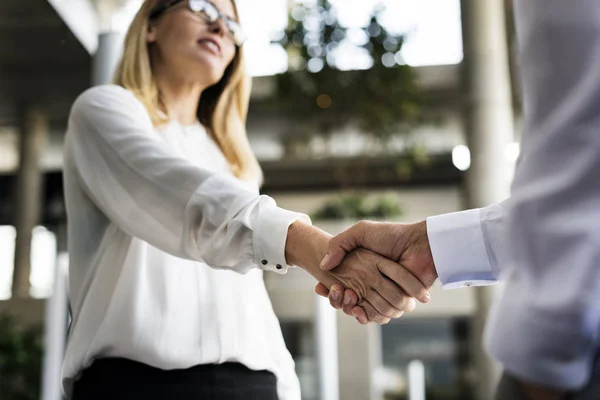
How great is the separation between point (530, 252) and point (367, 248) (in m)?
0.65

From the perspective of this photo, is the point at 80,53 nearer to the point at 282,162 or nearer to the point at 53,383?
the point at 53,383

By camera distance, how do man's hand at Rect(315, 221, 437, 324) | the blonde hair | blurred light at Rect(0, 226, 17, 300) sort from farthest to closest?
blurred light at Rect(0, 226, 17, 300) < the blonde hair < man's hand at Rect(315, 221, 437, 324)

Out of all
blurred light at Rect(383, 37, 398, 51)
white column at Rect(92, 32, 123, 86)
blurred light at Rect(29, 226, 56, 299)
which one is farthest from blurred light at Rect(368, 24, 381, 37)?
blurred light at Rect(29, 226, 56, 299)

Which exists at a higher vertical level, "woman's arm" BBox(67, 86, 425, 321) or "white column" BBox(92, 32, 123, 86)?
"white column" BBox(92, 32, 123, 86)

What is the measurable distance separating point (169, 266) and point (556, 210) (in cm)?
71

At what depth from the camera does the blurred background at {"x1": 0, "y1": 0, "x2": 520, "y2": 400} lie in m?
4.43

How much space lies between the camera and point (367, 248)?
1.16 metres

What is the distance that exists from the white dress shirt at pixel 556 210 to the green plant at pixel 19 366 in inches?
220

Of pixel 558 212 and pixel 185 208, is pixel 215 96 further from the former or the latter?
pixel 558 212

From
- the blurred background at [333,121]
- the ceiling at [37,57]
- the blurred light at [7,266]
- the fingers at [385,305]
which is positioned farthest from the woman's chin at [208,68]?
the blurred light at [7,266]

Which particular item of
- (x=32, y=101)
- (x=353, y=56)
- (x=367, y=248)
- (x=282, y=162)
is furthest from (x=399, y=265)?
(x=282, y=162)

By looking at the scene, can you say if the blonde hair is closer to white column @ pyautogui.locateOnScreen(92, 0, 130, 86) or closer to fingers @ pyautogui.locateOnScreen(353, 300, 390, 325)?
fingers @ pyautogui.locateOnScreen(353, 300, 390, 325)

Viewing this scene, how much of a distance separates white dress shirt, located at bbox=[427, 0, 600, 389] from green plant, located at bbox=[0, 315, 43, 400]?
5582 millimetres

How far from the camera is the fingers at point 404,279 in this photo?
1.08m
